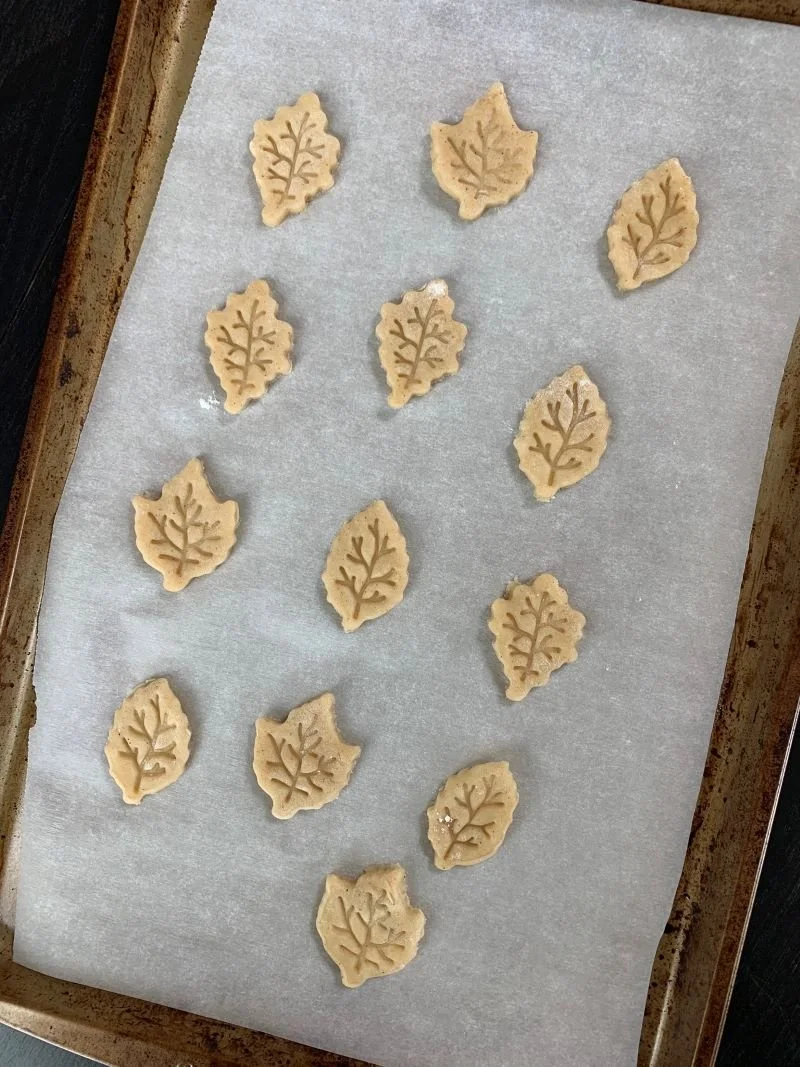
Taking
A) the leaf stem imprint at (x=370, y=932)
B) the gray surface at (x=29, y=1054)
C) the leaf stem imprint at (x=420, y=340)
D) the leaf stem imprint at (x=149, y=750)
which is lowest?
the gray surface at (x=29, y=1054)

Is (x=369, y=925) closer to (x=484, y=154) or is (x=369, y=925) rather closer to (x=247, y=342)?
(x=247, y=342)

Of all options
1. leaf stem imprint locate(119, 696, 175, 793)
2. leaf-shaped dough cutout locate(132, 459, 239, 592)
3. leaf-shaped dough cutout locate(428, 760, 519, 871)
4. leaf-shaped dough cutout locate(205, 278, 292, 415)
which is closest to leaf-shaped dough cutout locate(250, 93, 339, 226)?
leaf-shaped dough cutout locate(205, 278, 292, 415)

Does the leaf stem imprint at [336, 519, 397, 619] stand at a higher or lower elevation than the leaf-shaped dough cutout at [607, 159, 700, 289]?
lower

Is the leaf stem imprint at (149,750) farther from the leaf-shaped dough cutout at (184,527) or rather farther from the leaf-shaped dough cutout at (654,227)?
the leaf-shaped dough cutout at (654,227)

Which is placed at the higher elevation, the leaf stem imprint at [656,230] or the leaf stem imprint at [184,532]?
the leaf stem imprint at [656,230]

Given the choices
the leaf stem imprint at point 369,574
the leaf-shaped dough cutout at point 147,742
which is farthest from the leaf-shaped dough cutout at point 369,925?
the leaf stem imprint at point 369,574

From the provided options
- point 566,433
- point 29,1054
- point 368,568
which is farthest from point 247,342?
point 29,1054

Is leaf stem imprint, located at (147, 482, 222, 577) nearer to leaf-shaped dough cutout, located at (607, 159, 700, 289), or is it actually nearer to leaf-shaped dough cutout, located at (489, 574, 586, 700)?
leaf-shaped dough cutout, located at (489, 574, 586, 700)
